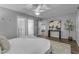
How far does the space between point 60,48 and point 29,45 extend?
0.48 metres

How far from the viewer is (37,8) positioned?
42.0 inches

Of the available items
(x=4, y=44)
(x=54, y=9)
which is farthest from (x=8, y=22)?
(x=54, y=9)

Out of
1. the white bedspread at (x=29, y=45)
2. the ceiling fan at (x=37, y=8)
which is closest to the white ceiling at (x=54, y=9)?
the ceiling fan at (x=37, y=8)

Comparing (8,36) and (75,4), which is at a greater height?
(75,4)

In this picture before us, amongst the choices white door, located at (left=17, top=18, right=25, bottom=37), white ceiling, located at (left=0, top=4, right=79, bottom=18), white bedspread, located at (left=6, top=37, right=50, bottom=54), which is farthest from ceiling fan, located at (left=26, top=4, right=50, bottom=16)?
white bedspread, located at (left=6, top=37, right=50, bottom=54)

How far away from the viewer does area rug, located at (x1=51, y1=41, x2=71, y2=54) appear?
1098mm

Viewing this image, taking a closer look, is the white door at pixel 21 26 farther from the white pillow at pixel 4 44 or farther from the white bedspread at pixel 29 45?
the white pillow at pixel 4 44

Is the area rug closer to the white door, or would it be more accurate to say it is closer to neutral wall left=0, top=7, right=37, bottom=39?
the white door

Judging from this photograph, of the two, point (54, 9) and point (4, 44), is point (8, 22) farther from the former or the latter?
point (54, 9)

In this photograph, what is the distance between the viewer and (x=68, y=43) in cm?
113

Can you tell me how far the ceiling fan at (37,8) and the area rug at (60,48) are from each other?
499 mm
